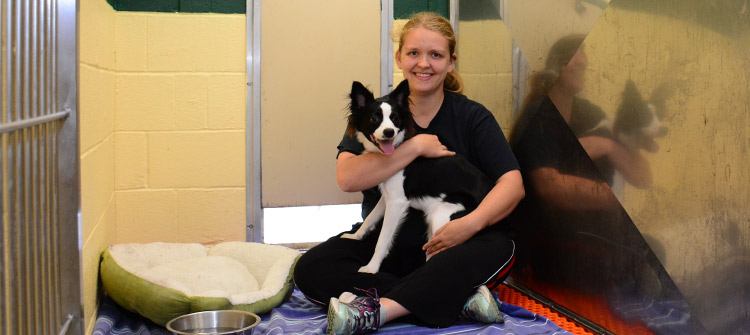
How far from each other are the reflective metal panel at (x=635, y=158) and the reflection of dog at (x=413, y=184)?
1.16ft

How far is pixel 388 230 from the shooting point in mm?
2266

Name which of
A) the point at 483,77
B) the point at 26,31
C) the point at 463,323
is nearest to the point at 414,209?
the point at 463,323

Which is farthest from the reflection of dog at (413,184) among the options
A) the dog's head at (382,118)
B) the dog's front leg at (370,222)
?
the dog's front leg at (370,222)

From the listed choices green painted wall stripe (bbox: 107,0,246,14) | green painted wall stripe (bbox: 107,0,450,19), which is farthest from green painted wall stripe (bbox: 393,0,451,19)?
green painted wall stripe (bbox: 107,0,246,14)

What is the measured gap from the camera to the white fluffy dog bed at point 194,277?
2.10 meters

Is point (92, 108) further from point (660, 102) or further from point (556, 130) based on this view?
point (660, 102)

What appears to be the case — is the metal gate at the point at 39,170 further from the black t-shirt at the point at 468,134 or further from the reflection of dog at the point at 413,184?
the black t-shirt at the point at 468,134

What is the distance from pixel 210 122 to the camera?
312 cm

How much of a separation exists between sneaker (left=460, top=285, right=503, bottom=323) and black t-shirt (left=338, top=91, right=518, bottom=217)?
0.44 metres

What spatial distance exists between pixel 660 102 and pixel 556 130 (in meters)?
0.58

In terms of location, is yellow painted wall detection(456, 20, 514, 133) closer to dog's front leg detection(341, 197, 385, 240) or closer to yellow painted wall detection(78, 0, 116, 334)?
dog's front leg detection(341, 197, 385, 240)

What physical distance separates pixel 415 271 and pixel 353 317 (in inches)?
10.7

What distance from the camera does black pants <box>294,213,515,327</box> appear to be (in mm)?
2033

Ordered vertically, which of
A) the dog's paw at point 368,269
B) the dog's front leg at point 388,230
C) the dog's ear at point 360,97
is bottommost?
the dog's paw at point 368,269
